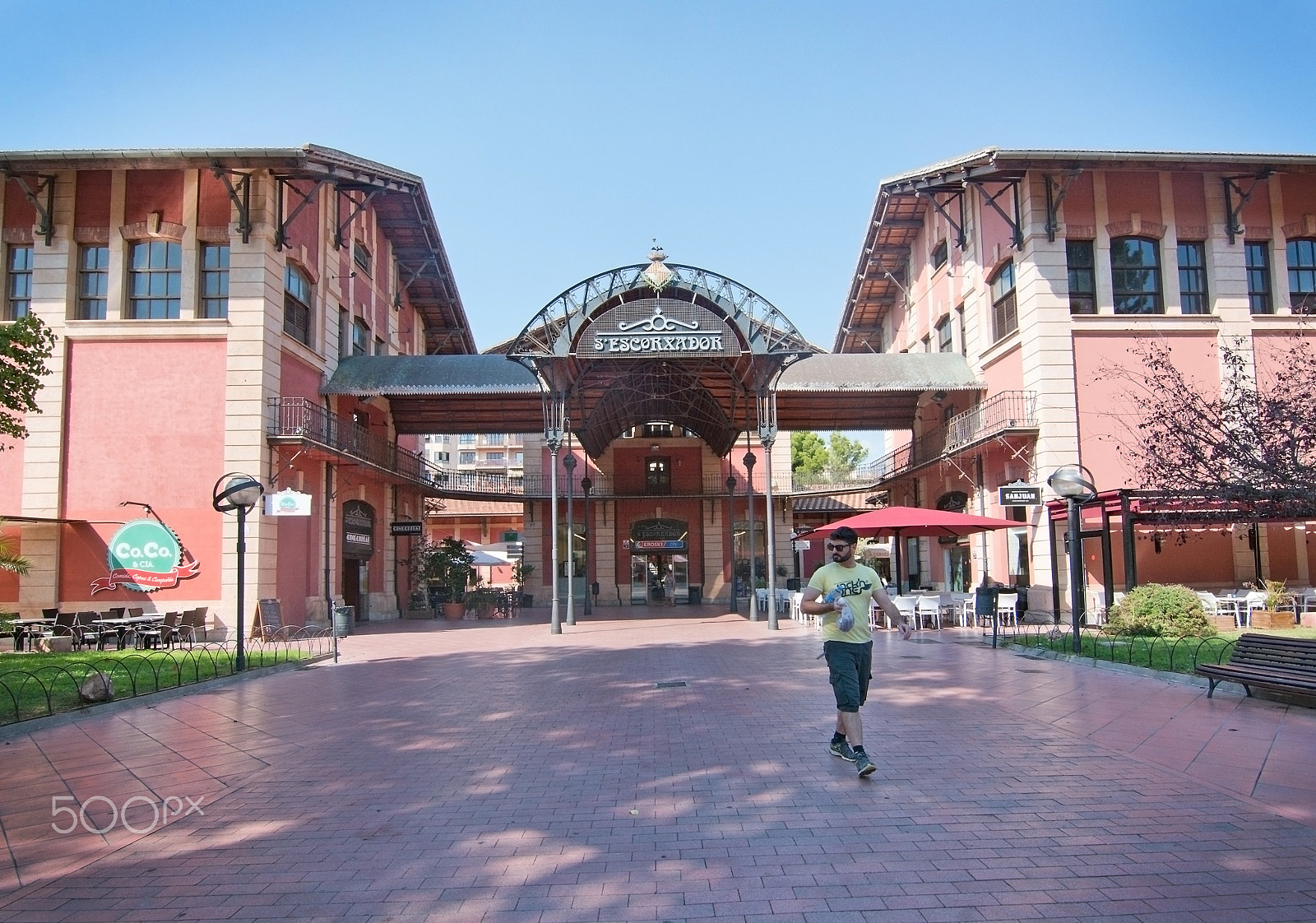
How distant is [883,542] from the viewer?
4391 centimetres

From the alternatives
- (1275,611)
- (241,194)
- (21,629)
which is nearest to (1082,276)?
(1275,611)

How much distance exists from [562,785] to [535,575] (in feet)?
95.0

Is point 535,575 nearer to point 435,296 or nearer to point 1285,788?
point 435,296

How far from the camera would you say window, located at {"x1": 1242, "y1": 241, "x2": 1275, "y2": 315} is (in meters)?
21.4

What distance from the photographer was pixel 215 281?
64.5 feet

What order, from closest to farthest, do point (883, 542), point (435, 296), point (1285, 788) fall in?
point (1285, 788) → point (435, 296) → point (883, 542)

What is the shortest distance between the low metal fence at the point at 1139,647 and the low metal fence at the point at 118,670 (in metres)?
11.4

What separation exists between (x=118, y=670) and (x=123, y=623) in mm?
4801

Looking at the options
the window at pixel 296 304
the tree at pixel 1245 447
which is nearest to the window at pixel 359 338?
the window at pixel 296 304

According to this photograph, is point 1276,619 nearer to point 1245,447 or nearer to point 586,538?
point 1245,447

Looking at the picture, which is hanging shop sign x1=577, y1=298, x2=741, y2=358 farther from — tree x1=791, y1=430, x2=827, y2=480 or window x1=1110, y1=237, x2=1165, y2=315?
tree x1=791, y1=430, x2=827, y2=480

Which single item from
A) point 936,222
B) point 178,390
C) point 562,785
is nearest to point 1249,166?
point 936,222

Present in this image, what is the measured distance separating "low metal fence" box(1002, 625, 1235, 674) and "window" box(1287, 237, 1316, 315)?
38.2 ft

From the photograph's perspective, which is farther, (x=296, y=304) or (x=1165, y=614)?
(x=296, y=304)
